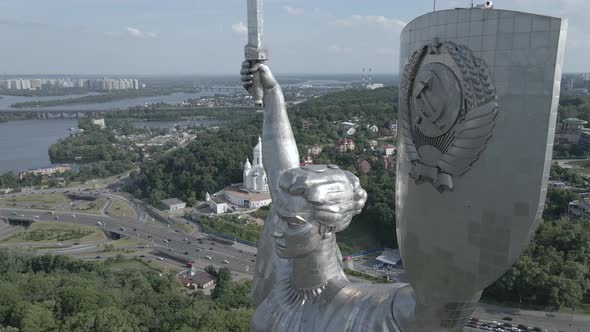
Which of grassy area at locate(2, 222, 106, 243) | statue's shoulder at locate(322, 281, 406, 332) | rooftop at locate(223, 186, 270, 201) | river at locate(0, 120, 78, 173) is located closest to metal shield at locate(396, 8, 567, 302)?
statue's shoulder at locate(322, 281, 406, 332)

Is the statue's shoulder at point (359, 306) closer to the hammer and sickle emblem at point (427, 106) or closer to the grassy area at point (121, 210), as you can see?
the hammer and sickle emblem at point (427, 106)

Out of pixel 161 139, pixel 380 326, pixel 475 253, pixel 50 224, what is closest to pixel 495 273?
pixel 475 253

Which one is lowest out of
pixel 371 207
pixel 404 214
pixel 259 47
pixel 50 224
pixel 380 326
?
pixel 50 224

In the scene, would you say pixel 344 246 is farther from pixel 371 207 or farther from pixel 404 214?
pixel 404 214

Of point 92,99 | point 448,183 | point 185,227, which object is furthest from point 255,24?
point 92,99

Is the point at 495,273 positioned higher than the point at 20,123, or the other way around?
the point at 495,273

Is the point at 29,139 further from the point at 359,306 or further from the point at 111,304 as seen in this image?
the point at 359,306

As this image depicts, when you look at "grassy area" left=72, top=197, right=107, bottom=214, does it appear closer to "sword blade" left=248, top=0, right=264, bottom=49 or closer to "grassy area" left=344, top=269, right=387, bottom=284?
"grassy area" left=344, top=269, right=387, bottom=284
